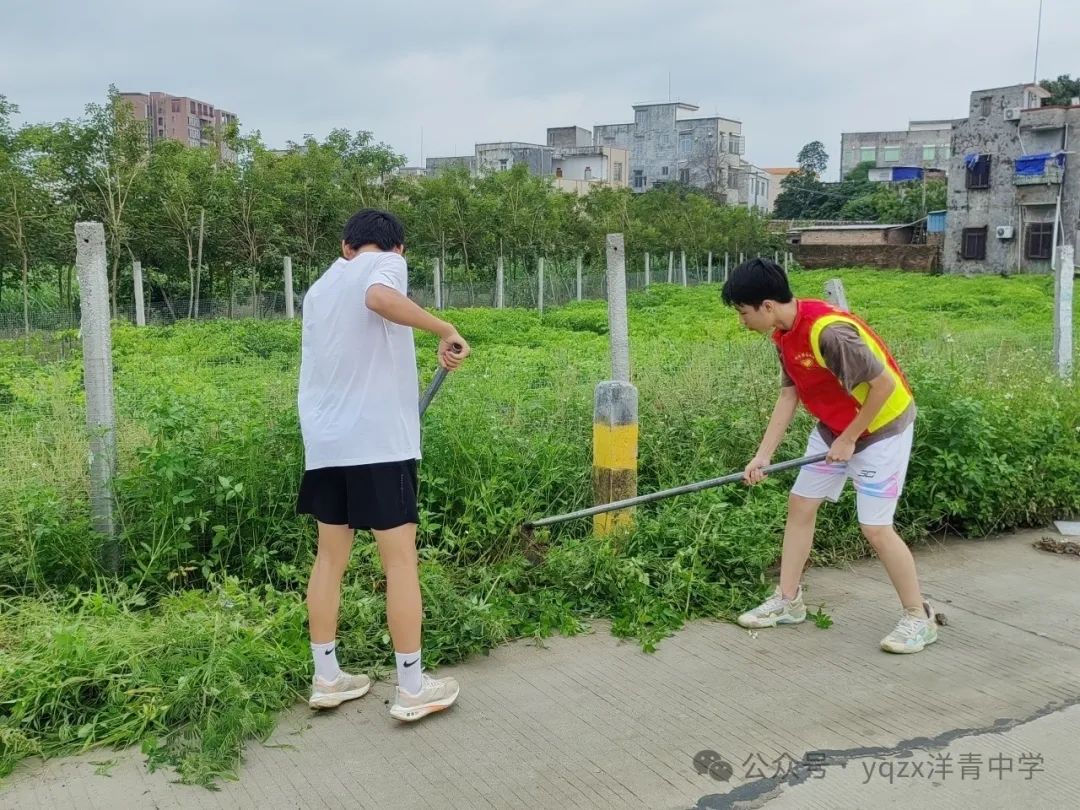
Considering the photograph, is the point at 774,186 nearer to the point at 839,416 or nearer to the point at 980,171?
the point at 980,171

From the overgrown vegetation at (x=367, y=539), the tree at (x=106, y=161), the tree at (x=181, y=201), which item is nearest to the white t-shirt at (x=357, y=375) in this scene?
the overgrown vegetation at (x=367, y=539)

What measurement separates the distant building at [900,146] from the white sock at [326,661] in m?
84.1

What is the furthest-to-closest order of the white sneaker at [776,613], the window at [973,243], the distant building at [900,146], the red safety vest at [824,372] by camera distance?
the distant building at [900,146] < the window at [973,243] < the white sneaker at [776,613] < the red safety vest at [824,372]

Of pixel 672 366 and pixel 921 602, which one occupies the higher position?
pixel 672 366

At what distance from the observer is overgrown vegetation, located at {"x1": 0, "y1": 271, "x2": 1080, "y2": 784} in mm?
3191

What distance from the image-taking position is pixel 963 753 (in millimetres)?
3068

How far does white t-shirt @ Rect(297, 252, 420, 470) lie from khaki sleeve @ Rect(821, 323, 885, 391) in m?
1.56

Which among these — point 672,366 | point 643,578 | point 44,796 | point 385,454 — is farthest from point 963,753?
point 672,366

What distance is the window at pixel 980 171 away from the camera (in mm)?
39500

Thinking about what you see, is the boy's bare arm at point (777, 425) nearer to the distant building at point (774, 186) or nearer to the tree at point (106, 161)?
the tree at point (106, 161)

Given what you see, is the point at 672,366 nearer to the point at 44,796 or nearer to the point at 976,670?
the point at 976,670

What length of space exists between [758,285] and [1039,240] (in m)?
40.1

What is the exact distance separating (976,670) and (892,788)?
3.45 feet

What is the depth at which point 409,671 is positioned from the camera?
321cm
